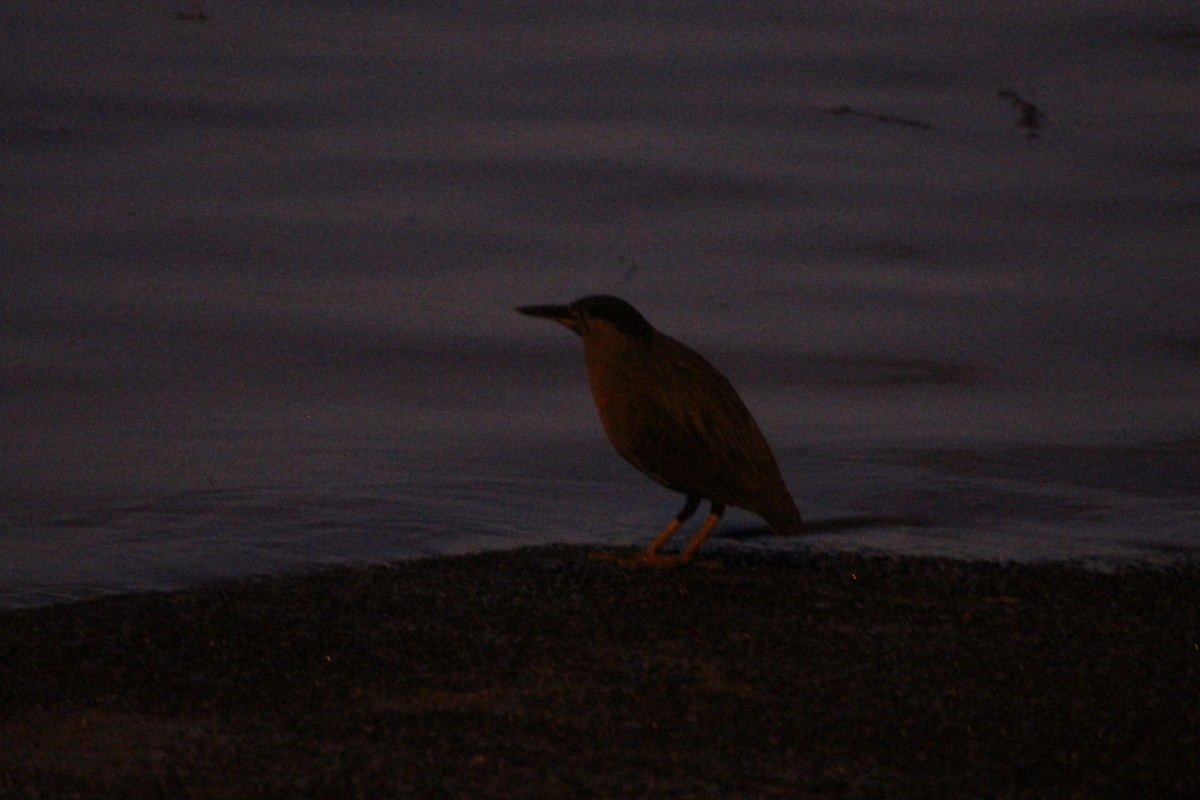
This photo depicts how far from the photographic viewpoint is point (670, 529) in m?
7.06

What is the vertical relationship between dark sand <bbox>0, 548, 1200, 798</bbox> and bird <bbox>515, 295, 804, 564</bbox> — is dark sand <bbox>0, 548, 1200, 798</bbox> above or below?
below

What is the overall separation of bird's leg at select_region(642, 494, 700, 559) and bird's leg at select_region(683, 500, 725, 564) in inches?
3.0

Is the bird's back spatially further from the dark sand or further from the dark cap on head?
the dark sand

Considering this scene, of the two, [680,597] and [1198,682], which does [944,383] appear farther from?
[1198,682]

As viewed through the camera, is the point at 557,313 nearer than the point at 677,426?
No

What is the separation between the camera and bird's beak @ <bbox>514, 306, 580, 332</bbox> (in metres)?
7.41

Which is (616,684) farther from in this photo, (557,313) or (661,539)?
(557,313)

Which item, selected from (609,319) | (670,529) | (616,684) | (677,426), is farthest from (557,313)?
(616,684)

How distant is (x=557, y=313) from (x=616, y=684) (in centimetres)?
260

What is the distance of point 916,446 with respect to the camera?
9047 millimetres

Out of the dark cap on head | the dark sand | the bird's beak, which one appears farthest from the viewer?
the bird's beak

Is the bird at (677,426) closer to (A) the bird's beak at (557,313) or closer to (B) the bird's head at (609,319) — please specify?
(B) the bird's head at (609,319)

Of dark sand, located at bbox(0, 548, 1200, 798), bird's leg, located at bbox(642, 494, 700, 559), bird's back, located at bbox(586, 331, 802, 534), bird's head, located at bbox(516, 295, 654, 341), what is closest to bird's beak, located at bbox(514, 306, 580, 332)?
bird's head, located at bbox(516, 295, 654, 341)

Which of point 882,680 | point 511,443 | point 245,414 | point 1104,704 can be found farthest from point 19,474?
point 1104,704
